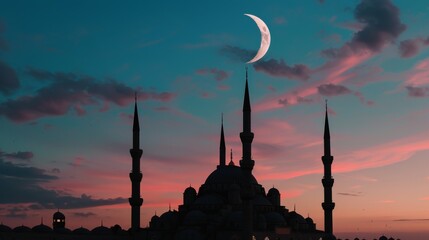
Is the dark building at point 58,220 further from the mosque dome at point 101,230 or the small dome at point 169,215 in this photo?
the small dome at point 169,215

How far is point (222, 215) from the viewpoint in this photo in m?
75.8

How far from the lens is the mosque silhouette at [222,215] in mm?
70312

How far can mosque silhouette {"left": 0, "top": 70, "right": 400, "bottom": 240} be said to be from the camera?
70.3m

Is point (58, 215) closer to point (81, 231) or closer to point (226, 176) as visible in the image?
point (81, 231)

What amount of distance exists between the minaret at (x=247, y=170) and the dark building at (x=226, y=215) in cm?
25

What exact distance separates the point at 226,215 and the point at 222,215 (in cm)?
82

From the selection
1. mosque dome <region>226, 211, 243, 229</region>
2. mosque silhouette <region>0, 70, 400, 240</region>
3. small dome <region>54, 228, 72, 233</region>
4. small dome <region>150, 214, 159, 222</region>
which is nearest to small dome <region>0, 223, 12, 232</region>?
mosque silhouette <region>0, 70, 400, 240</region>

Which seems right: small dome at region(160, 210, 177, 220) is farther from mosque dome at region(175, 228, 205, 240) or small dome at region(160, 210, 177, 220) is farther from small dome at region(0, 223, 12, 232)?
small dome at region(0, 223, 12, 232)

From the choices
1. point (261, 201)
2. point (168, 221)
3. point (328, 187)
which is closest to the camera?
point (328, 187)

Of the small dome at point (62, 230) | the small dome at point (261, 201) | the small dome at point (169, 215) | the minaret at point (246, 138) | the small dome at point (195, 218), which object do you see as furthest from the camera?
the small dome at point (62, 230)

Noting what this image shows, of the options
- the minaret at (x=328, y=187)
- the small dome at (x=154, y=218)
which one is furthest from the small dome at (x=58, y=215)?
the minaret at (x=328, y=187)

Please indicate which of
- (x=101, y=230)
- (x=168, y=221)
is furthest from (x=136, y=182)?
(x=101, y=230)

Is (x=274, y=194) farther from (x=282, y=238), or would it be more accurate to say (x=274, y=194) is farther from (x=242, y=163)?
(x=242, y=163)

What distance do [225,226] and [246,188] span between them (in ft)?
43.4
